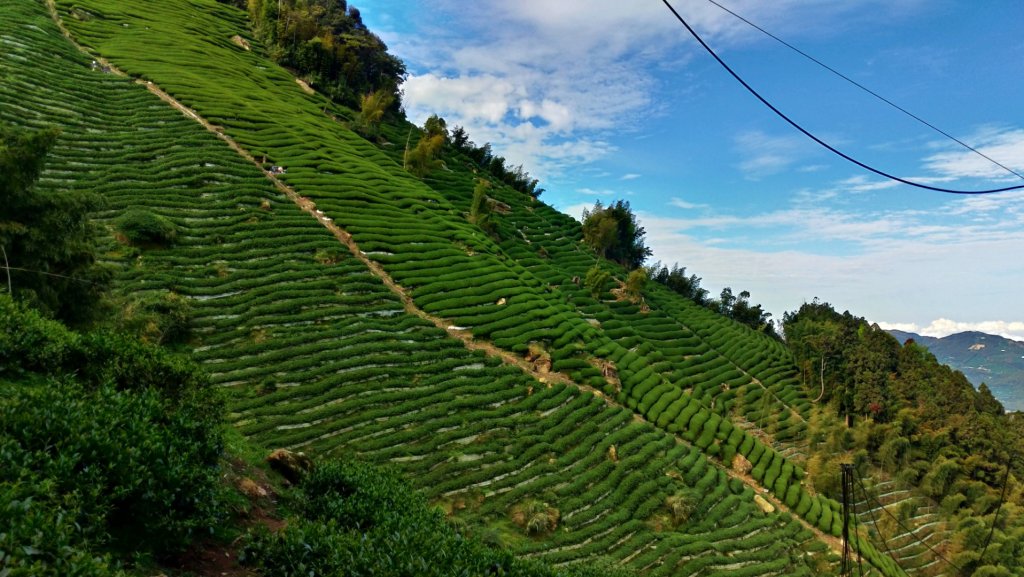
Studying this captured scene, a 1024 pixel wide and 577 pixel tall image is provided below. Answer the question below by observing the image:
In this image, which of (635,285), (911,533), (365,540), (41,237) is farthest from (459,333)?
(911,533)

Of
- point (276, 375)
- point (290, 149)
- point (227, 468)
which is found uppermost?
point (290, 149)

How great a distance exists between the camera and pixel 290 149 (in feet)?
123

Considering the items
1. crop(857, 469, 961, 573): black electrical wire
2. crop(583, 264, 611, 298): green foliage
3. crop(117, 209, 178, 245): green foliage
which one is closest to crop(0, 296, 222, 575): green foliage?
crop(117, 209, 178, 245): green foliage

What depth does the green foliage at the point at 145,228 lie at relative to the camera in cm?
2417

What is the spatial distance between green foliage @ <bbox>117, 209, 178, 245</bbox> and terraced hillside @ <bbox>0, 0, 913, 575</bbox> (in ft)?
1.78

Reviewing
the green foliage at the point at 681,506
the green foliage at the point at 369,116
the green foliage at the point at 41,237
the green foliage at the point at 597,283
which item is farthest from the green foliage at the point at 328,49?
the green foliage at the point at 681,506

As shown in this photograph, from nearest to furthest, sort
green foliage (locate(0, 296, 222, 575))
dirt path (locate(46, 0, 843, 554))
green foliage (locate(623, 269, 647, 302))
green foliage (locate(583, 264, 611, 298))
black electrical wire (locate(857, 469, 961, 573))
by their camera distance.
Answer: green foliage (locate(0, 296, 222, 575)) < dirt path (locate(46, 0, 843, 554)) < black electrical wire (locate(857, 469, 961, 573)) < green foliage (locate(583, 264, 611, 298)) < green foliage (locate(623, 269, 647, 302))

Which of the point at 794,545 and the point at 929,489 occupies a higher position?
the point at 929,489

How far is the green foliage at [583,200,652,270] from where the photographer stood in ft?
198

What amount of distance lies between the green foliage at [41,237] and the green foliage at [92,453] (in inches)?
155

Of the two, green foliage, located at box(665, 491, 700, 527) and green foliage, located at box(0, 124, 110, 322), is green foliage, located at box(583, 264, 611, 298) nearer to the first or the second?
green foliage, located at box(665, 491, 700, 527)

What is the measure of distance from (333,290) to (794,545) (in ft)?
83.0

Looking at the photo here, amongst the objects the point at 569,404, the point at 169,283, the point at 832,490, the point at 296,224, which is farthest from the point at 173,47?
the point at 832,490

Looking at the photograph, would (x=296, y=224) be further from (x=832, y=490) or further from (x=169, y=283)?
(x=832, y=490)
